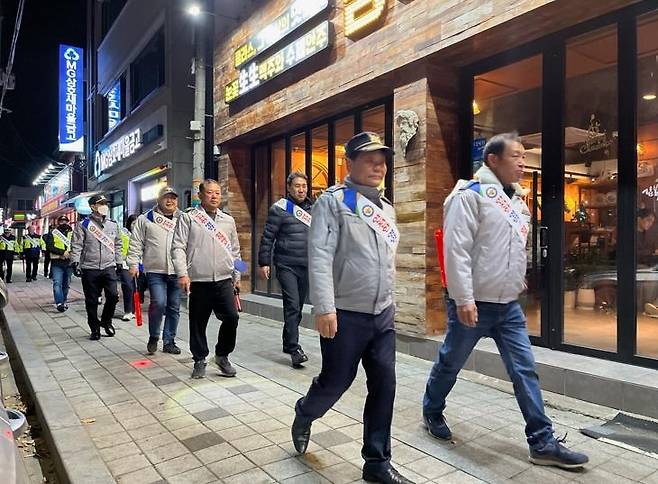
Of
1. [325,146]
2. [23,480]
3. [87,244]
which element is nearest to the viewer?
[23,480]

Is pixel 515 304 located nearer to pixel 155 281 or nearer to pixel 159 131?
pixel 155 281

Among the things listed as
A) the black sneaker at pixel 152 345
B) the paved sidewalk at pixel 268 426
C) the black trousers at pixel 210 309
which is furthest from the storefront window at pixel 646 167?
the black sneaker at pixel 152 345

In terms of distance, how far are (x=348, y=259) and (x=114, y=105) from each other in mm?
18761

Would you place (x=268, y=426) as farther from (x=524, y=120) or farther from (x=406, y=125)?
(x=524, y=120)

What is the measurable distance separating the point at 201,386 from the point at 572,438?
3.10m

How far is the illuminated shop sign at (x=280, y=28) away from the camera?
7.60 meters

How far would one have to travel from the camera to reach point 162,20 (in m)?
14.3

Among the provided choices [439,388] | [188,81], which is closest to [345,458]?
[439,388]

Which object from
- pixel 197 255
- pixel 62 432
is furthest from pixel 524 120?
pixel 62 432

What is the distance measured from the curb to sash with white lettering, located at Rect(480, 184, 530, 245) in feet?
9.18

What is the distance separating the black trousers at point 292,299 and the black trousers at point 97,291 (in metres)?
2.82

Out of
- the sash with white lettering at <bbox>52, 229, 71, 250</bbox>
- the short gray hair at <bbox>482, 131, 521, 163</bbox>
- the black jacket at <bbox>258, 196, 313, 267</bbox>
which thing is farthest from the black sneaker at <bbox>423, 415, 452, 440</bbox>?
the sash with white lettering at <bbox>52, 229, 71, 250</bbox>

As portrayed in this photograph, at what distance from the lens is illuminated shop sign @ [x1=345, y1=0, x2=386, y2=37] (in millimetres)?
6500

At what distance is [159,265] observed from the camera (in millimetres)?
6570
